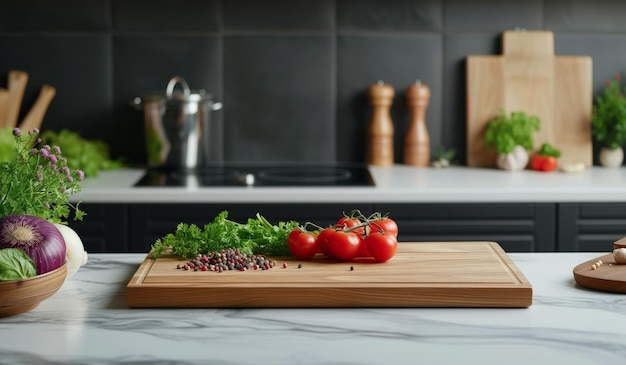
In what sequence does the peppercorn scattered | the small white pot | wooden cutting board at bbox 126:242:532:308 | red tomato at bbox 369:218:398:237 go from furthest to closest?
the small white pot < red tomato at bbox 369:218:398:237 < the peppercorn scattered < wooden cutting board at bbox 126:242:532:308

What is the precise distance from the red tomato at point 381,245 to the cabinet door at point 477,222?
122cm

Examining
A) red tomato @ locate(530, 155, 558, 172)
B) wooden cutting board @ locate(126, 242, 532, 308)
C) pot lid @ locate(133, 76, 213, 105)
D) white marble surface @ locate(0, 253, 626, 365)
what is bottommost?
white marble surface @ locate(0, 253, 626, 365)

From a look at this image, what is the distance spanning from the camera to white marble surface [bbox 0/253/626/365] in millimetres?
1333

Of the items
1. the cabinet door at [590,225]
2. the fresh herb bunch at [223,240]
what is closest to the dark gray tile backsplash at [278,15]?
the cabinet door at [590,225]

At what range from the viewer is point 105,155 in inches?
140

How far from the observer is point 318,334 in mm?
1449

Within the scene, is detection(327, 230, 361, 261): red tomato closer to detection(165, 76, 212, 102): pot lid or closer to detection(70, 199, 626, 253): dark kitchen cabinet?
detection(70, 199, 626, 253): dark kitchen cabinet

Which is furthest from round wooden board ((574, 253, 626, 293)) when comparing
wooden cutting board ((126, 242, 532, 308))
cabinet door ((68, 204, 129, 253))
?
cabinet door ((68, 204, 129, 253))

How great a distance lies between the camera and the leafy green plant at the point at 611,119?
3.52 m

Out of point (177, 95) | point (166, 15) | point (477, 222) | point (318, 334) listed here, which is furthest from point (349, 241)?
point (166, 15)

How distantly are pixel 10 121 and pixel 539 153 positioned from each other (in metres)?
2.08

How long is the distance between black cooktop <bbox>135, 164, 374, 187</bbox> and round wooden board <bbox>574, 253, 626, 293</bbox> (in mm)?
1362

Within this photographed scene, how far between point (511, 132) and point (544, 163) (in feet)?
0.56

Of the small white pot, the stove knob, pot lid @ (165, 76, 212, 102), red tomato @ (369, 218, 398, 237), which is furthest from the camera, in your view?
the small white pot
